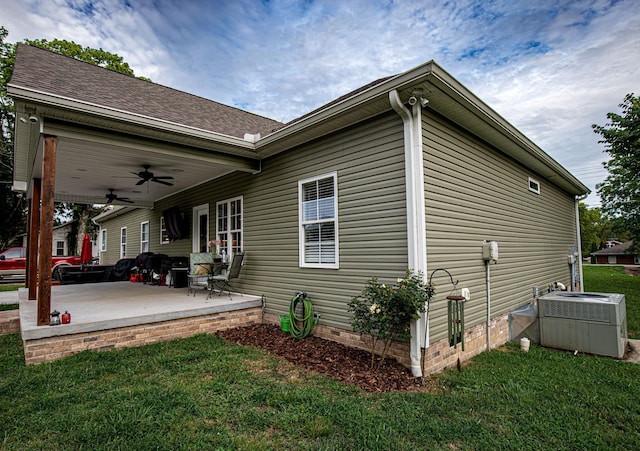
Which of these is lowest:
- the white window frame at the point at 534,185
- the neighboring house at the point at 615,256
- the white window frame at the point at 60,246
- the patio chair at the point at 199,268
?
the neighboring house at the point at 615,256

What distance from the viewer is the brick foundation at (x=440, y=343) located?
149 inches

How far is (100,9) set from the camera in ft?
30.7

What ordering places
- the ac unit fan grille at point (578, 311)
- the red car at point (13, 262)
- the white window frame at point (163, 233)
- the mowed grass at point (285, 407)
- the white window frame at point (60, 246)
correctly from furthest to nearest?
the white window frame at point (60, 246) < the red car at point (13, 262) < the white window frame at point (163, 233) < the ac unit fan grille at point (578, 311) < the mowed grass at point (285, 407)

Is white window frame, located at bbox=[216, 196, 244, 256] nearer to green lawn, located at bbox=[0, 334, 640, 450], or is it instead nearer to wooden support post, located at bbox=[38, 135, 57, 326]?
green lawn, located at bbox=[0, 334, 640, 450]

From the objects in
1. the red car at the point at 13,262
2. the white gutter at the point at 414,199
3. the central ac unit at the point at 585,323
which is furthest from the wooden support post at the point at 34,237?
the red car at the point at 13,262

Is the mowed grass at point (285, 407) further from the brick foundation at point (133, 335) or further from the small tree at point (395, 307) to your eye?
the small tree at point (395, 307)

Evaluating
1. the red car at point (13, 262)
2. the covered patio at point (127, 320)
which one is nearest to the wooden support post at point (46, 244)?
the covered patio at point (127, 320)

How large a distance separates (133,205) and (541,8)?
38.1 ft

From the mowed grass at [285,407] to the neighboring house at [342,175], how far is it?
879mm

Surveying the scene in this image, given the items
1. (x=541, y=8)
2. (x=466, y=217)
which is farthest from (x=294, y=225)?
(x=541, y=8)

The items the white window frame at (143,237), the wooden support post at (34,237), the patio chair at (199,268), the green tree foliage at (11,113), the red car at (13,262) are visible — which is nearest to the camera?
the patio chair at (199,268)

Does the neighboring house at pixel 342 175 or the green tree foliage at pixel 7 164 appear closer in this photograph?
the neighboring house at pixel 342 175

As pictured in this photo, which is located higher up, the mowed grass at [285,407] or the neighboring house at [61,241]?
the neighboring house at [61,241]

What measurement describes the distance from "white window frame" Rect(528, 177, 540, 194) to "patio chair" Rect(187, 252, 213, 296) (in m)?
6.73
